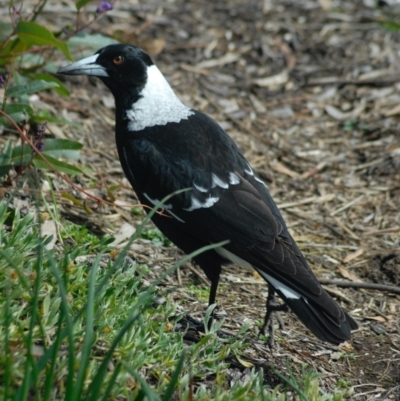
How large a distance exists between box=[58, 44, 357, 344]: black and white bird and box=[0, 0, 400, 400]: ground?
0.25 metres

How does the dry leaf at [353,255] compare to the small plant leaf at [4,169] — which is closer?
the small plant leaf at [4,169]

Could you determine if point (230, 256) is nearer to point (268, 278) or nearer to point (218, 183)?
point (268, 278)

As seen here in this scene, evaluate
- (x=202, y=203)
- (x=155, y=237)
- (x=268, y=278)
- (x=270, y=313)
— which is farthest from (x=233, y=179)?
(x=155, y=237)

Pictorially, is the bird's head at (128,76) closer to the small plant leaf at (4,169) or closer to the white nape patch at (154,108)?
the white nape patch at (154,108)

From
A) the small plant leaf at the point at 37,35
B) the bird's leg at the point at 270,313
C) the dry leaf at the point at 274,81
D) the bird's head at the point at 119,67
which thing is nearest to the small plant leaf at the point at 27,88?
the small plant leaf at the point at 37,35

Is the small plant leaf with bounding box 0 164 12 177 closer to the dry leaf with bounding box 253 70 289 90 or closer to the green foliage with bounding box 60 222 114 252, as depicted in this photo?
the green foliage with bounding box 60 222 114 252

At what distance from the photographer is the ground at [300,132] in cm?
335

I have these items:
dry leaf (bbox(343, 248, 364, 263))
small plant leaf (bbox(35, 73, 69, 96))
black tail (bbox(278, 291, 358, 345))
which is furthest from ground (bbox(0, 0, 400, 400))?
small plant leaf (bbox(35, 73, 69, 96))

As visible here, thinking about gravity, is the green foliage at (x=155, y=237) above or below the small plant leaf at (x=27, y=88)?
below

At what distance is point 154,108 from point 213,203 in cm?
72

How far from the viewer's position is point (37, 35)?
11.5ft

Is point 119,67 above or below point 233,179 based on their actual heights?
above

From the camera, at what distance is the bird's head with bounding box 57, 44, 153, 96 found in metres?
3.69

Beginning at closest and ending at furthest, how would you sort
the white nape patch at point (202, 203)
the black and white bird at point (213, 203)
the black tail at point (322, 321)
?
the black tail at point (322, 321) → the black and white bird at point (213, 203) → the white nape patch at point (202, 203)
